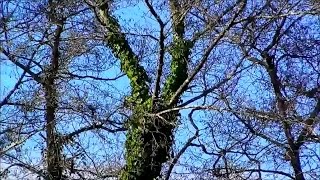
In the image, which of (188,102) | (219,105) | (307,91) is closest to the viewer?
(219,105)

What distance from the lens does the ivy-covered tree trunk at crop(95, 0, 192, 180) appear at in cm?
965

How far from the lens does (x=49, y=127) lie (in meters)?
9.58

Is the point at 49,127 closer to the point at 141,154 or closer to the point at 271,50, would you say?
the point at 141,154

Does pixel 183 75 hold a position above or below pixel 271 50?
below

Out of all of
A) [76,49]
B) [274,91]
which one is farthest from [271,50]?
[76,49]

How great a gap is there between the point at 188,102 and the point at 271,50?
6.97 ft

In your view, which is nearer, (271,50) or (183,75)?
(183,75)

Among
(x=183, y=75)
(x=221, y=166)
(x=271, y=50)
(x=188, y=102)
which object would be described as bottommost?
(x=221, y=166)

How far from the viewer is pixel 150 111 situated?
970cm

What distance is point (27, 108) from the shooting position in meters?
9.62

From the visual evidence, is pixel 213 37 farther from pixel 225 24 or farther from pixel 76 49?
pixel 76 49

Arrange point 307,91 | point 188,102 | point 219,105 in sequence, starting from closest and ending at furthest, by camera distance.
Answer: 1. point 219,105
2. point 188,102
3. point 307,91

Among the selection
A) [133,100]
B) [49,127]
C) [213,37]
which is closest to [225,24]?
[213,37]

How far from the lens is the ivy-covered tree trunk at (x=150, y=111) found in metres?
9.65
